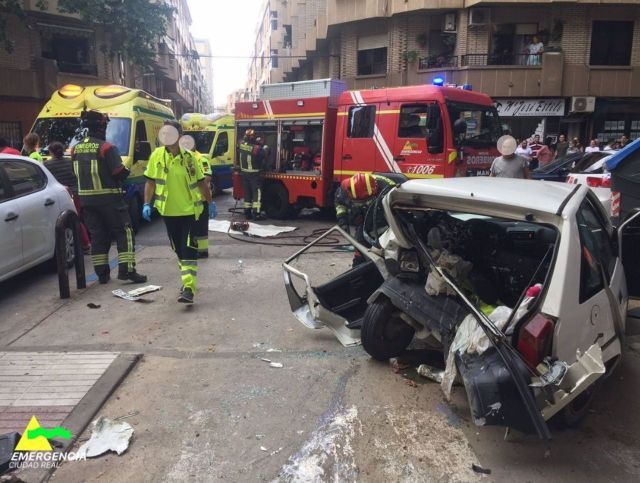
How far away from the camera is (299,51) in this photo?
3203cm

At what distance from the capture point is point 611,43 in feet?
67.4

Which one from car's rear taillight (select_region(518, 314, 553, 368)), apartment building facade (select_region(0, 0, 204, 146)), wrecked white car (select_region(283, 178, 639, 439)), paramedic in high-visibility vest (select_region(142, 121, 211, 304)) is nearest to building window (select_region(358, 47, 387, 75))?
apartment building facade (select_region(0, 0, 204, 146))

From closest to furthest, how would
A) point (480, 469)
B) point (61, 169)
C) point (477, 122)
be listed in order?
point (480, 469) < point (61, 169) < point (477, 122)

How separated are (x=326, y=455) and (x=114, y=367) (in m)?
1.87

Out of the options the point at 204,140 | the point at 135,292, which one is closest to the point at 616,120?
the point at 204,140

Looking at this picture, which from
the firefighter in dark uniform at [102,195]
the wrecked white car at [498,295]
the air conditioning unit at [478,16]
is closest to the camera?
the wrecked white car at [498,295]

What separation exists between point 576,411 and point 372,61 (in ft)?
73.3

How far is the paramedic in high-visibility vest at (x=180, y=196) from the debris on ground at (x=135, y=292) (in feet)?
2.02

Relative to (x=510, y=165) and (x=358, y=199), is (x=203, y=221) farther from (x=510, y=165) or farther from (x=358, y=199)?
(x=510, y=165)

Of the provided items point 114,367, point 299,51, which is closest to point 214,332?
point 114,367

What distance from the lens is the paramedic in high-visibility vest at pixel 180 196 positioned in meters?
5.21

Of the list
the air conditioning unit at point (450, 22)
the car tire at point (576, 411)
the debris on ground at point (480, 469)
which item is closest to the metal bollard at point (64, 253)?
the debris on ground at point (480, 469)

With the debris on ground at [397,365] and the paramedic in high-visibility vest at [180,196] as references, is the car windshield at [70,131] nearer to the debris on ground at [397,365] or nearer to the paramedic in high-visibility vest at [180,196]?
the paramedic in high-visibility vest at [180,196]

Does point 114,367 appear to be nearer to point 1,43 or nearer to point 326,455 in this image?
point 326,455
